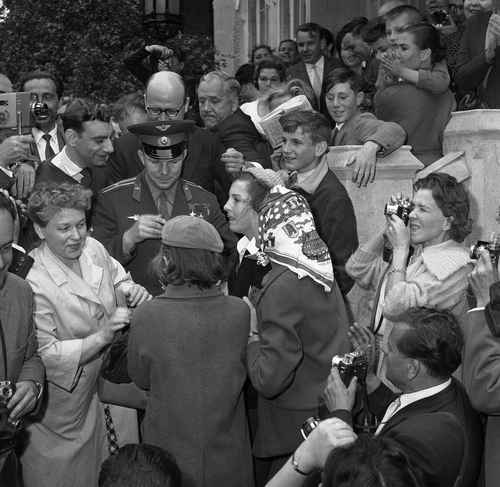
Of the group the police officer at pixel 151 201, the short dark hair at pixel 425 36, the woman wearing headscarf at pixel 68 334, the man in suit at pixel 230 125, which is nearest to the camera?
the woman wearing headscarf at pixel 68 334

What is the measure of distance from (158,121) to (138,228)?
689 millimetres

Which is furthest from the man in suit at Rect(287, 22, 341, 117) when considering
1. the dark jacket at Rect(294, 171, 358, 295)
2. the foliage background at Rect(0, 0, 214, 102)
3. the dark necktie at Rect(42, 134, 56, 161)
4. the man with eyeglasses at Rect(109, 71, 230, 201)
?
the foliage background at Rect(0, 0, 214, 102)

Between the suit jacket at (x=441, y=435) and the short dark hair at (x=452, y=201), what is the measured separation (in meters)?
1.29

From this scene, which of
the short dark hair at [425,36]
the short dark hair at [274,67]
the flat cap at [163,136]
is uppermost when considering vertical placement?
the short dark hair at [425,36]

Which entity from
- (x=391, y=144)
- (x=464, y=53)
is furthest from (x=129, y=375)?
(x=464, y=53)

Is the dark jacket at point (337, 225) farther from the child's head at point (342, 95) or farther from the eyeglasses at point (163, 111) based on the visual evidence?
the child's head at point (342, 95)

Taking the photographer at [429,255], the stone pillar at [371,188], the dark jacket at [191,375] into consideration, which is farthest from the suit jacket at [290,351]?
the stone pillar at [371,188]

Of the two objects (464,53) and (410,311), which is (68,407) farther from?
(464,53)

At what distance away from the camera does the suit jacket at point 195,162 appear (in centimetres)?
600

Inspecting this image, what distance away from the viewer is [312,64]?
8570mm

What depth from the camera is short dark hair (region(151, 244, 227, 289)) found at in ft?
13.0

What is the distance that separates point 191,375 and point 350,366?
64cm

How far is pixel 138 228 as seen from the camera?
5133 millimetres

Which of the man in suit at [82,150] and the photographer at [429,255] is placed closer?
the photographer at [429,255]
